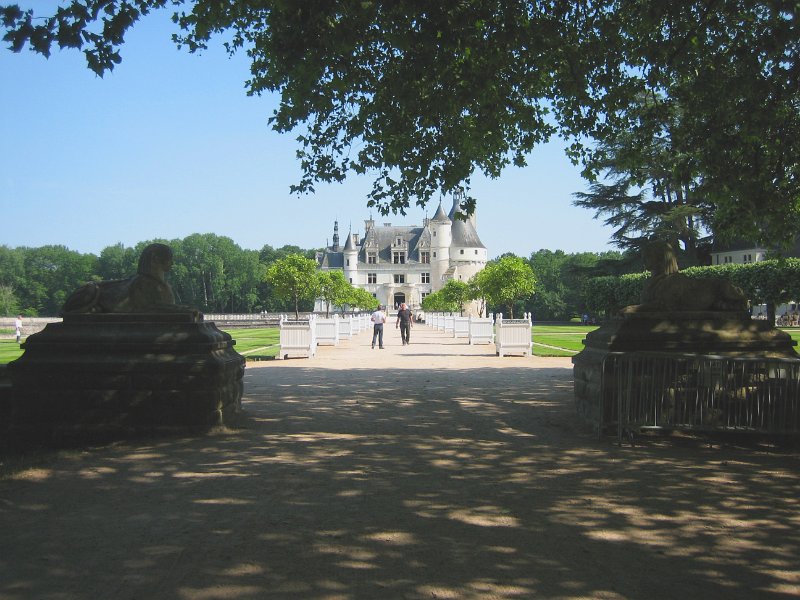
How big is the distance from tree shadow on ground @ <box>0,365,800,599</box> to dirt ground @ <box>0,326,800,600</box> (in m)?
0.02

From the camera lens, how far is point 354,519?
4469mm

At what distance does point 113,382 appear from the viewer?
7156 millimetres

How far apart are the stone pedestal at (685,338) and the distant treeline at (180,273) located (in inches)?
3920

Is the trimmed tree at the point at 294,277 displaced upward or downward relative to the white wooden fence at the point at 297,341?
upward

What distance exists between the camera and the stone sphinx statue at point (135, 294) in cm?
766

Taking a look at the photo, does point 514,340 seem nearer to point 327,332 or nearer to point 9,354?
point 327,332

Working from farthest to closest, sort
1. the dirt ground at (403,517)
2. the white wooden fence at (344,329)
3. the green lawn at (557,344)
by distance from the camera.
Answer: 1. the white wooden fence at (344,329)
2. the green lawn at (557,344)
3. the dirt ground at (403,517)

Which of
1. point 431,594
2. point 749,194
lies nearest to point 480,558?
point 431,594

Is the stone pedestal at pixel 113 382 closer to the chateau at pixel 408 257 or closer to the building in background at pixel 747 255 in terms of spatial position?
the building in background at pixel 747 255

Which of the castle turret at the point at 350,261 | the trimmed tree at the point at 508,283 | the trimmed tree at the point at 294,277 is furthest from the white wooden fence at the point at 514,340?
the castle turret at the point at 350,261

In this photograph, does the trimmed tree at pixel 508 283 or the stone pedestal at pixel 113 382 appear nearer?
the stone pedestal at pixel 113 382

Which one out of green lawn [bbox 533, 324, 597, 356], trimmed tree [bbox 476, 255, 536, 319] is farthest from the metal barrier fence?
trimmed tree [bbox 476, 255, 536, 319]

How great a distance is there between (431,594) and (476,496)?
1.87 meters

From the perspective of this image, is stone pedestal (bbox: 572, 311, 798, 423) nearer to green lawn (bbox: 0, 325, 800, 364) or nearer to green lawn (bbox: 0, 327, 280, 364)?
green lawn (bbox: 0, 325, 800, 364)
